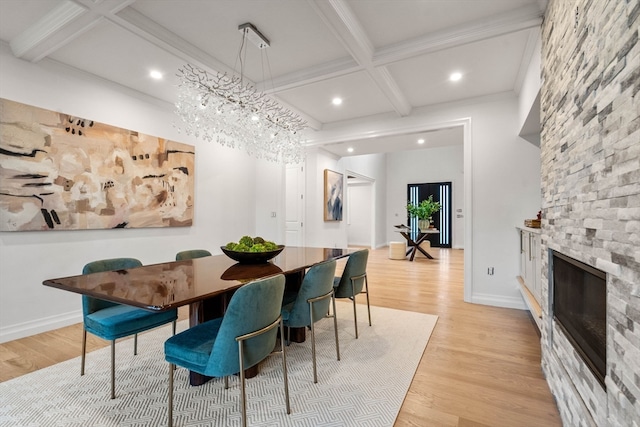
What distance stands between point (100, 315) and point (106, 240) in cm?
172

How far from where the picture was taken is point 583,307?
57.3 inches

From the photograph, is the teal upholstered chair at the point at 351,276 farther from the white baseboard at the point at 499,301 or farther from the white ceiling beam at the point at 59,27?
the white ceiling beam at the point at 59,27

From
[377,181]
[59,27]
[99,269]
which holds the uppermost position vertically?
[59,27]

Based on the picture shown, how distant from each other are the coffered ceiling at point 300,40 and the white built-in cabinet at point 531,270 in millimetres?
1710

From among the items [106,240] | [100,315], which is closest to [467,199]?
[100,315]

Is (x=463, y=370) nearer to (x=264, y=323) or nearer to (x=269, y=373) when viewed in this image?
(x=269, y=373)

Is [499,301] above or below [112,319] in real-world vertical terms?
below

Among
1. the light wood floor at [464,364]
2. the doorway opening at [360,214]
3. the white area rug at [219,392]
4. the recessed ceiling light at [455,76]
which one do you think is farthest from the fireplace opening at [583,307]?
the doorway opening at [360,214]

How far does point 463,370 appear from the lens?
2.17 metres

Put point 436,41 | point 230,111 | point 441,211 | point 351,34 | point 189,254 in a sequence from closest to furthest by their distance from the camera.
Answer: point 351,34 < point 436,41 < point 230,111 < point 189,254 < point 441,211

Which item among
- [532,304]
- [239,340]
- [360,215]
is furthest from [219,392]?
[360,215]

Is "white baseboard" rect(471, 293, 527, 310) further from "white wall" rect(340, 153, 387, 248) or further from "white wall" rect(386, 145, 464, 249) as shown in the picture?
"white wall" rect(386, 145, 464, 249)

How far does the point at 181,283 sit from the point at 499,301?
3663 mm

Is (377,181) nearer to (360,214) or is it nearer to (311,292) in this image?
(360,214)
